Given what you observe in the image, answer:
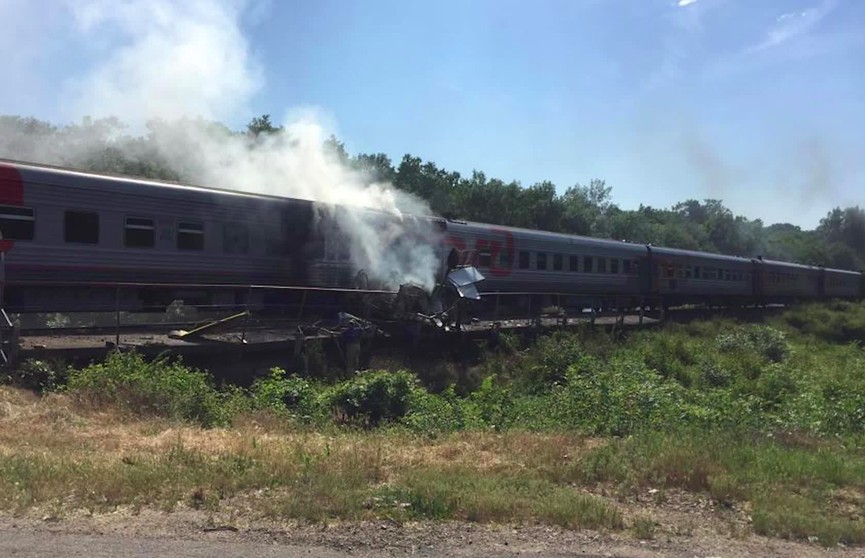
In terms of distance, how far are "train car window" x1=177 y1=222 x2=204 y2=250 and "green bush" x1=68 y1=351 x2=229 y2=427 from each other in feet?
16.6

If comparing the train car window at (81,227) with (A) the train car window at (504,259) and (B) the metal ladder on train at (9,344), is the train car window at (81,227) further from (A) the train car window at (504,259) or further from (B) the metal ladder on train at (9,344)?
(A) the train car window at (504,259)

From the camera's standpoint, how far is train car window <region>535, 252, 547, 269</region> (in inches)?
1013

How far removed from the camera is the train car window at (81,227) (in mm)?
14008

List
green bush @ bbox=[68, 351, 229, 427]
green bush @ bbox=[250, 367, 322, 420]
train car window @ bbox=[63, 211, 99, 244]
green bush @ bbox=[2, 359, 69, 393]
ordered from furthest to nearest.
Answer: train car window @ bbox=[63, 211, 99, 244]
green bush @ bbox=[250, 367, 322, 420]
green bush @ bbox=[2, 359, 69, 393]
green bush @ bbox=[68, 351, 229, 427]

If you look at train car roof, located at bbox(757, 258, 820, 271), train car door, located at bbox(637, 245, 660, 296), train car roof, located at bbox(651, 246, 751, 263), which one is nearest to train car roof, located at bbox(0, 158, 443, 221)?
train car door, located at bbox(637, 245, 660, 296)

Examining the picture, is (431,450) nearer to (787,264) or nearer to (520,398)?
(520,398)

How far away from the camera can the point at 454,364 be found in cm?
1748

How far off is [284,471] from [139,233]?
32.5ft

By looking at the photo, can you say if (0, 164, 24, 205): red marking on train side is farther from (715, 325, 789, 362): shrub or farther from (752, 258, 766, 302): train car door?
(752, 258, 766, 302): train car door

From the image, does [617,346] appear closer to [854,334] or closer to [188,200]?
[188,200]

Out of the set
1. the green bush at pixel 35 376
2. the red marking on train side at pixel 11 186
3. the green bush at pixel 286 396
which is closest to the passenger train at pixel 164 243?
the red marking on train side at pixel 11 186

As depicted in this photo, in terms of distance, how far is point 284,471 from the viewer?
654 centimetres

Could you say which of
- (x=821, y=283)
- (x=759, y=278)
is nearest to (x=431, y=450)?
(x=759, y=278)

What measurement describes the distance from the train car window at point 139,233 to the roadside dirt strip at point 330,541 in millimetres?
10298
